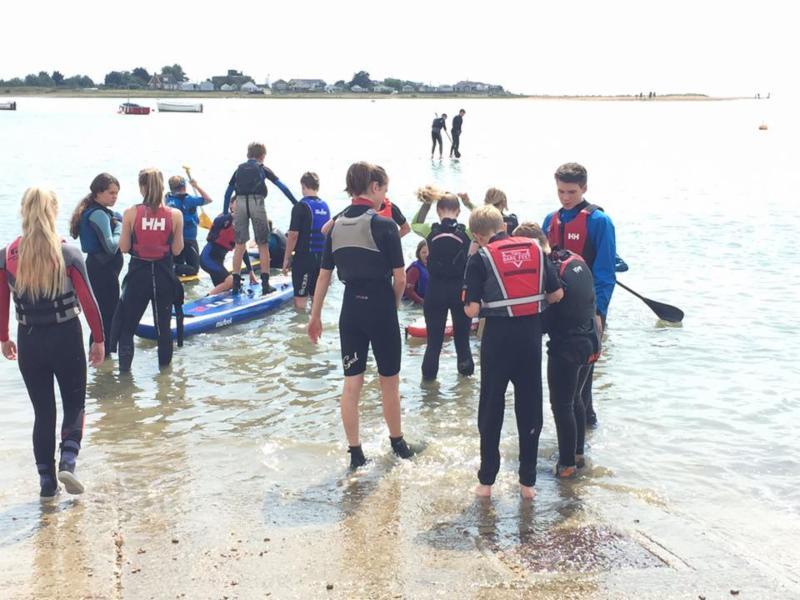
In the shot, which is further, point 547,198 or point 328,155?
point 328,155

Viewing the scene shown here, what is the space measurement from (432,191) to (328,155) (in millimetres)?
32836

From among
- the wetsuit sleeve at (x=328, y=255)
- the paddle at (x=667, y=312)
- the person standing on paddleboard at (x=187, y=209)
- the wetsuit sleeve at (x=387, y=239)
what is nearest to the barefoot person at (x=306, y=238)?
the person standing on paddleboard at (x=187, y=209)

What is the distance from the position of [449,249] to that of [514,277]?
7.84 ft

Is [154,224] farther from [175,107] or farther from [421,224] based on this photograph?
[175,107]

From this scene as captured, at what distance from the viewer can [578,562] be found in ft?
15.6

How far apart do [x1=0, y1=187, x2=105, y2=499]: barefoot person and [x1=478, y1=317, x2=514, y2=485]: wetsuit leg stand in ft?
7.64

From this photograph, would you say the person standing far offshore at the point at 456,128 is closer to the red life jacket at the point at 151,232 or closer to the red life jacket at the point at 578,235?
the red life jacket at the point at 151,232

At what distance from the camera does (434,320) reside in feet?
26.0

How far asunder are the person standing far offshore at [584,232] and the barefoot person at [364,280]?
1.13 metres

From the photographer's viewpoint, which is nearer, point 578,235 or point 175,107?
point 578,235

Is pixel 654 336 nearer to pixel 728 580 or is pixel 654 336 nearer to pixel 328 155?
pixel 728 580

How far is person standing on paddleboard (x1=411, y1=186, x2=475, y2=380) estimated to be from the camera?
756 cm

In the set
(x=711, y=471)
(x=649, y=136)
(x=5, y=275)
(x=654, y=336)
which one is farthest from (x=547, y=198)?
(x=649, y=136)

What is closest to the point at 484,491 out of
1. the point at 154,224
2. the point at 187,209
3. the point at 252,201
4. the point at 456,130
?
the point at 154,224
